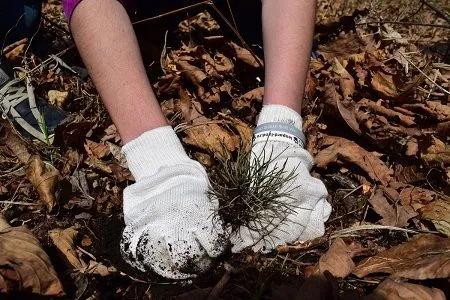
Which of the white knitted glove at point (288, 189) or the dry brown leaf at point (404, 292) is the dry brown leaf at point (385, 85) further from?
the dry brown leaf at point (404, 292)

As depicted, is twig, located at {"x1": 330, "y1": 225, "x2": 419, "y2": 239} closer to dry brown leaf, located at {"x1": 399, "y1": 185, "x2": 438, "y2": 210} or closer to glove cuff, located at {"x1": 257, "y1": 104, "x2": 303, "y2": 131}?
dry brown leaf, located at {"x1": 399, "y1": 185, "x2": 438, "y2": 210}

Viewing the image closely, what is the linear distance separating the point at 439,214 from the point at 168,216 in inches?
26.6

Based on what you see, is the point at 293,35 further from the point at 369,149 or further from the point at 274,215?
the point at 274,215

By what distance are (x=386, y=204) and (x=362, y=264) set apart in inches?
9.4

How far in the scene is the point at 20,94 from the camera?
182 cm

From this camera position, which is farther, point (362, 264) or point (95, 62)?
point (95, 62)

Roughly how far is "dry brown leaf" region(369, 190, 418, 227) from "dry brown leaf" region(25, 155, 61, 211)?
84 centimetres

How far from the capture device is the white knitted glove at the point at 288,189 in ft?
4.22

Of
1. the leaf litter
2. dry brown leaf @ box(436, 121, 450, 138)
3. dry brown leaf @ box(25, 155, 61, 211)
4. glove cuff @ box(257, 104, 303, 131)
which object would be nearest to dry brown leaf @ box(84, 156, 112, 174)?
the leaf litter

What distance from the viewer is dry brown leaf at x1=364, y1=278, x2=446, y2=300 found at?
1.07 m

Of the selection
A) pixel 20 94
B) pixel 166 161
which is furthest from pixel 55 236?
pixel 20 94

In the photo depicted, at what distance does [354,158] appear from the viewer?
Answer: 1.57 metres

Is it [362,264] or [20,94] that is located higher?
[20,94]

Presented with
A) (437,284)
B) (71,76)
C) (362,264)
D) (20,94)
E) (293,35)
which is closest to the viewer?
(437,284)
